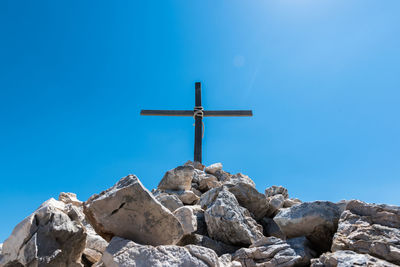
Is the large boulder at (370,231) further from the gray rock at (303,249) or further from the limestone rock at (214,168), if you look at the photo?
the limestone rock at (214,168)

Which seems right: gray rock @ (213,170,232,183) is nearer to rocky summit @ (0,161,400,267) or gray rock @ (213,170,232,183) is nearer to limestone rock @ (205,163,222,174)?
limestone rock @ (205,163,222,174)

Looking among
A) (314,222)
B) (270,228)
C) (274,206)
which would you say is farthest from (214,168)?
(314,222)

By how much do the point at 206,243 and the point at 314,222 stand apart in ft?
6.17

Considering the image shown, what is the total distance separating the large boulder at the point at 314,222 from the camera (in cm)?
473

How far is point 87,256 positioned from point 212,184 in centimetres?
574

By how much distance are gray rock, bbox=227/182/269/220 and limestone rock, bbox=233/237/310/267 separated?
89.7 inches

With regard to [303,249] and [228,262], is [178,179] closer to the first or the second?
[228,262]

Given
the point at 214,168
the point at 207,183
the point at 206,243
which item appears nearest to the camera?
the point at 206,243

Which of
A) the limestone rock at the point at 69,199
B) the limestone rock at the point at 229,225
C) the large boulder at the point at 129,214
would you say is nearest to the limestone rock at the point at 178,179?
the limestone rock at the point at 69,199

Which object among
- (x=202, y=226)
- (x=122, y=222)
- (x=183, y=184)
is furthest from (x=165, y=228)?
(x=183, y=184)

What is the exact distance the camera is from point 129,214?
3822 millimetres

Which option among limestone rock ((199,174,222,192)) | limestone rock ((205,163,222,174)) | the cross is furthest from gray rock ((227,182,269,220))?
the cross

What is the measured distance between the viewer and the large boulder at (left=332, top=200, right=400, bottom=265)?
143 inches

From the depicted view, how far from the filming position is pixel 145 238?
3.84 meters
